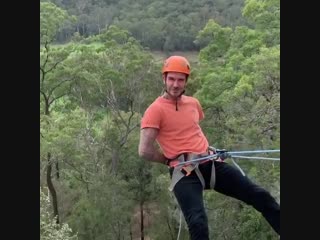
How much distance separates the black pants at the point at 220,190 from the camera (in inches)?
120

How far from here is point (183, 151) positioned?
11.0ft

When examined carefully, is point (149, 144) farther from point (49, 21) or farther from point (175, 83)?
point (49, 21)

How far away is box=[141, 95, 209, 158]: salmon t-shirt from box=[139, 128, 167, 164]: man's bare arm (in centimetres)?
3

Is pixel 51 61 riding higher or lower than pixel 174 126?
higher

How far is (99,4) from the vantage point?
4897 cm

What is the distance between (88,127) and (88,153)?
105 cm

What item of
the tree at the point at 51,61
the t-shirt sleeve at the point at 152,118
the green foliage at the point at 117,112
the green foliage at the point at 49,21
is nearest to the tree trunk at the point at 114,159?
the green foliage at the point at 117,112

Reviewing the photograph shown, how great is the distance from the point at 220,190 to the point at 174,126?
19.6 inches

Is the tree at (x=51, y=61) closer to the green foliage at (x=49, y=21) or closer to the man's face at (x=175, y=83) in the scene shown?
the green foliage at (x=49, y=21)

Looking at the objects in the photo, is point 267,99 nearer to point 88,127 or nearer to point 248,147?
point 248,147

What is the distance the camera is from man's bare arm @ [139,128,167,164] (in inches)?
130

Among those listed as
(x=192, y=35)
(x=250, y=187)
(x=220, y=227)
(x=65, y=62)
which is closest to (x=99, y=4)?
(x=192, y=35)

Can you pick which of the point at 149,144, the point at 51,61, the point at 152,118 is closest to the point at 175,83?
the point at 152,118
